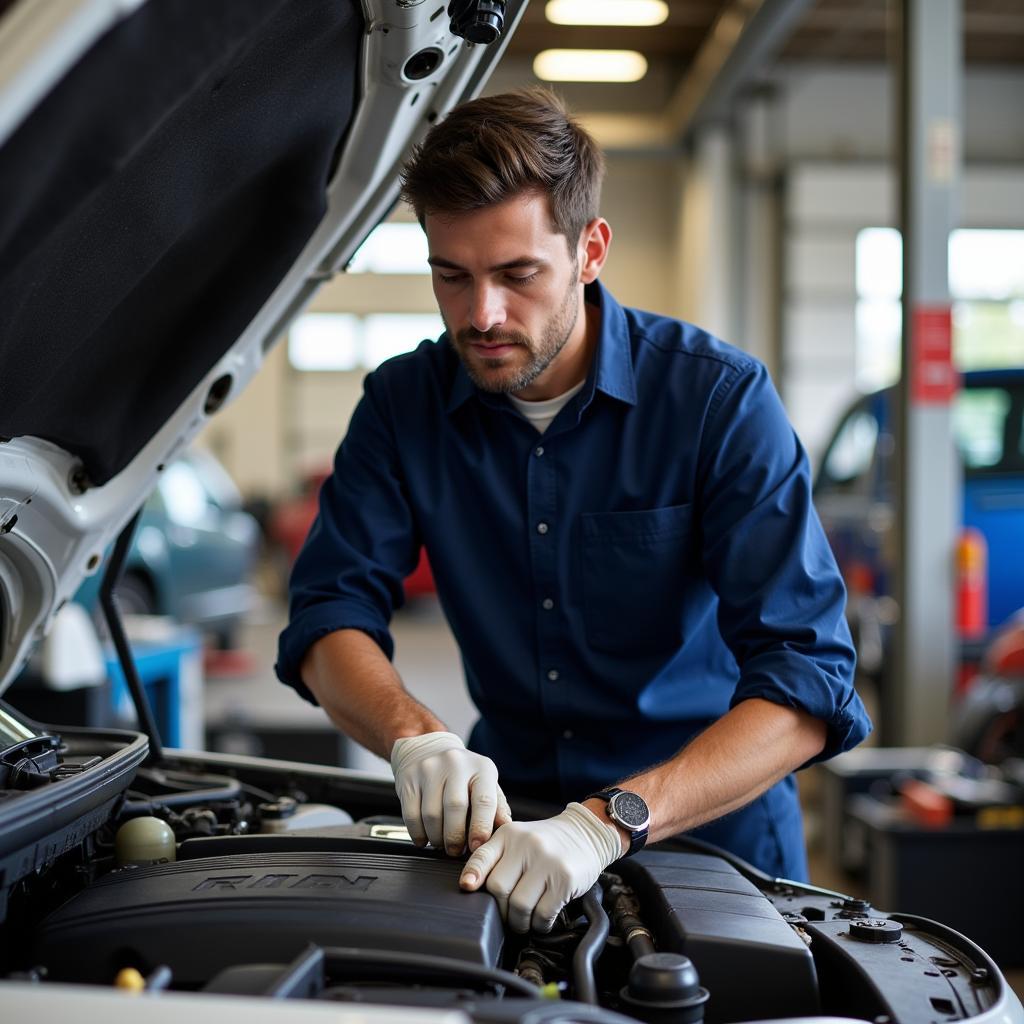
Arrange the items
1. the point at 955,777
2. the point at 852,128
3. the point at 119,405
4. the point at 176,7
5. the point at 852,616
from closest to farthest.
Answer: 1. the point at 176,7
2. the point at 119,405
3. the point at 955,777
4. the point at 852,616
5. the point at 852,128

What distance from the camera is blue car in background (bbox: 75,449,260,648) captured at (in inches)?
241

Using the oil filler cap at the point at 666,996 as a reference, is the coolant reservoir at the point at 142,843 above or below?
above

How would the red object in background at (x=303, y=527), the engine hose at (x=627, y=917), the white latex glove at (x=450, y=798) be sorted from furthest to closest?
the red object in background at (x=303, y=527)
the white latex glove at (x=450, y=798)
the engine hose at (x=627, y=917)

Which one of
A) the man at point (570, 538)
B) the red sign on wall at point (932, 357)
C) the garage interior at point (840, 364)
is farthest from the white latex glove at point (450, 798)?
the red sign on wall at point (932, 357)

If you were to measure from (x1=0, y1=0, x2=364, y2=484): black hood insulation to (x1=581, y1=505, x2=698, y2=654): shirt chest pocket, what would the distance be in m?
0.54

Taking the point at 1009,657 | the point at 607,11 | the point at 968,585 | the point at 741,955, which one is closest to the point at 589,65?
the point at 607,11

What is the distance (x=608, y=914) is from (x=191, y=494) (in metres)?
5.76

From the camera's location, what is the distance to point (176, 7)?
0.84m

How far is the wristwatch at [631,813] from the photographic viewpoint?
1237mm

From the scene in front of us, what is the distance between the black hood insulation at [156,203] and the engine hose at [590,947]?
72 cm

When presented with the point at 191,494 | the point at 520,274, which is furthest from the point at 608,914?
the point at 191,494

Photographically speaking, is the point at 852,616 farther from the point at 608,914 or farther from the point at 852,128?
the point at 852,128

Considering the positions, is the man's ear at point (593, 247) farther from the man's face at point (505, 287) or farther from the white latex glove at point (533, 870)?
the white latex glove at point (533, 870)

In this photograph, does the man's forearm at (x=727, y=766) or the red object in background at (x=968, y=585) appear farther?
the red object in background at (x=968, y=585)
